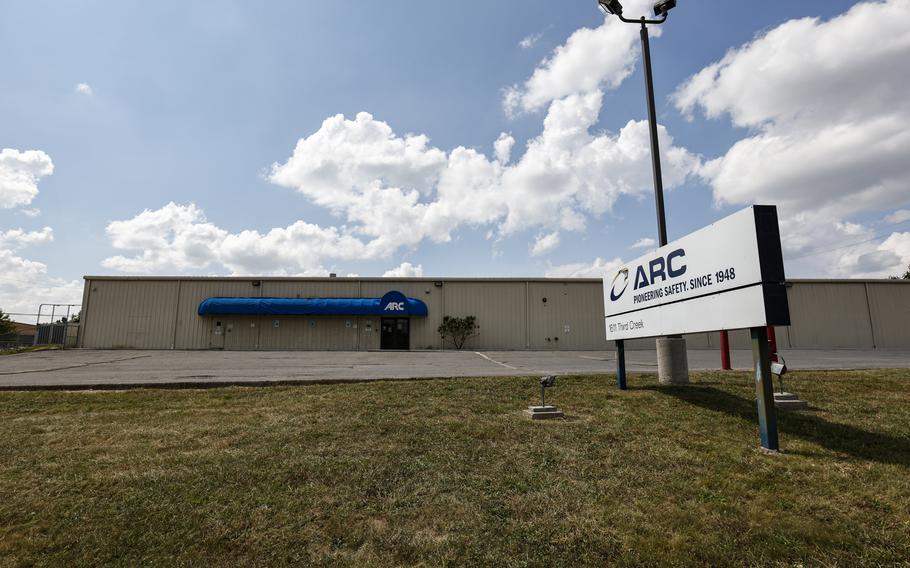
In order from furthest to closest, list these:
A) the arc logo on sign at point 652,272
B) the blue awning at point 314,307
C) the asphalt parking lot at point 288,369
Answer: the blue awning at point 314,307 < the asphalt parking lot at point 288,369 < the arc logo on sign at point 652,272

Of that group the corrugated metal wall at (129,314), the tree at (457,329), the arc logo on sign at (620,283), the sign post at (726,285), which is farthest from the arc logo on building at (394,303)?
the sign post at (726,285)

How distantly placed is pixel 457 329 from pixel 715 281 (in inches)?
926

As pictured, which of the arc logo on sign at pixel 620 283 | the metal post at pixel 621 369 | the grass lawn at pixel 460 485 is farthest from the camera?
the arc logo on sign at pixel 620 283

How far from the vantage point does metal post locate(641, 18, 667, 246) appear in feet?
29.2

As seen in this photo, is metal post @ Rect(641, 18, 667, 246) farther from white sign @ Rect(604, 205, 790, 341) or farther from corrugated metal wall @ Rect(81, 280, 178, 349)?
corrugated metal wall @ Rect(81, 280, 178, 349)

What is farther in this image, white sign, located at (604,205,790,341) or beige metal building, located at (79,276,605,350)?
beige metal building, located at (79,276,605,350)

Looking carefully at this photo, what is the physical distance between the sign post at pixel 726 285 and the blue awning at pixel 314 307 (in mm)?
21653

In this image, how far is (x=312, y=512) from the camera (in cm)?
372

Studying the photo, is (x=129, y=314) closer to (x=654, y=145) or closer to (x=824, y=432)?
(x=654, y=145)

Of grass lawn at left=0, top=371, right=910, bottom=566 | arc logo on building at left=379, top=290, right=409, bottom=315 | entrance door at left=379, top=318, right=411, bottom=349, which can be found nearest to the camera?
grass lawn at left=0, top=371, right=910, bottom=566

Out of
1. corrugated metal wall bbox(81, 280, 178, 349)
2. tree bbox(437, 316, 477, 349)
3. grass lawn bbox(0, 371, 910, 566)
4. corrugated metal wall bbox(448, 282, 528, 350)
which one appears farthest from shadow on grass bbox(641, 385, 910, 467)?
corrugated metal wall bbox(81, 280, 178, 349)

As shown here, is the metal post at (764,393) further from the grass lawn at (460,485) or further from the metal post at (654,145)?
the metal post at (654,145)

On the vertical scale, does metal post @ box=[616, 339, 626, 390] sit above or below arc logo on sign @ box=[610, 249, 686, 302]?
below

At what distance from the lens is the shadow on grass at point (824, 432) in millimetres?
4641
